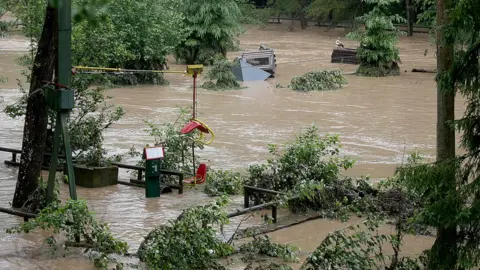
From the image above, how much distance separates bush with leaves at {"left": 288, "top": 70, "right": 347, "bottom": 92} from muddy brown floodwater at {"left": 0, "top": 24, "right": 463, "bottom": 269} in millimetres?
474

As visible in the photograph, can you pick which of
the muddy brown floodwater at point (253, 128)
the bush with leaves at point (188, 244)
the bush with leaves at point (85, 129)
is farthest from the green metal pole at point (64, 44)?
the bush with leaves at point (85, 129)

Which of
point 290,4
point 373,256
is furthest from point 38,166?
point 290,4

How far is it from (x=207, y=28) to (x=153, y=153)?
2745cm

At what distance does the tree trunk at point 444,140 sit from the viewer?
8406mm

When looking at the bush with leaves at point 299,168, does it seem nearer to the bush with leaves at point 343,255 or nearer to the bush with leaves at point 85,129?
the bush with leaves at point 85,129

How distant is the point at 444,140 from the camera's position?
9.98 m

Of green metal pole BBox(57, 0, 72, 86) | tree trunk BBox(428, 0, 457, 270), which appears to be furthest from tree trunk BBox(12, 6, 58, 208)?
tree trunk BBox(428, 0, 457, 270)

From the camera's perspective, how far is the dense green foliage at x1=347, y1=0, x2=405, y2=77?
1469 inches

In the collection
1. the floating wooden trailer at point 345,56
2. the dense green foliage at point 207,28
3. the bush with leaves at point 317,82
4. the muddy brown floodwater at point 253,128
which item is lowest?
the muddy brown floodwater at point 253,128

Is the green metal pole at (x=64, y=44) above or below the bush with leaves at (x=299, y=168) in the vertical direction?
above

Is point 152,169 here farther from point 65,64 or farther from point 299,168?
point 65,64

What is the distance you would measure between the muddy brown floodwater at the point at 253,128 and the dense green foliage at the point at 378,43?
99cm

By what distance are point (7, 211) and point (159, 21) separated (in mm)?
21773

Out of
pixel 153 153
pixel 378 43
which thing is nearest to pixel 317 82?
pixel 378 43
